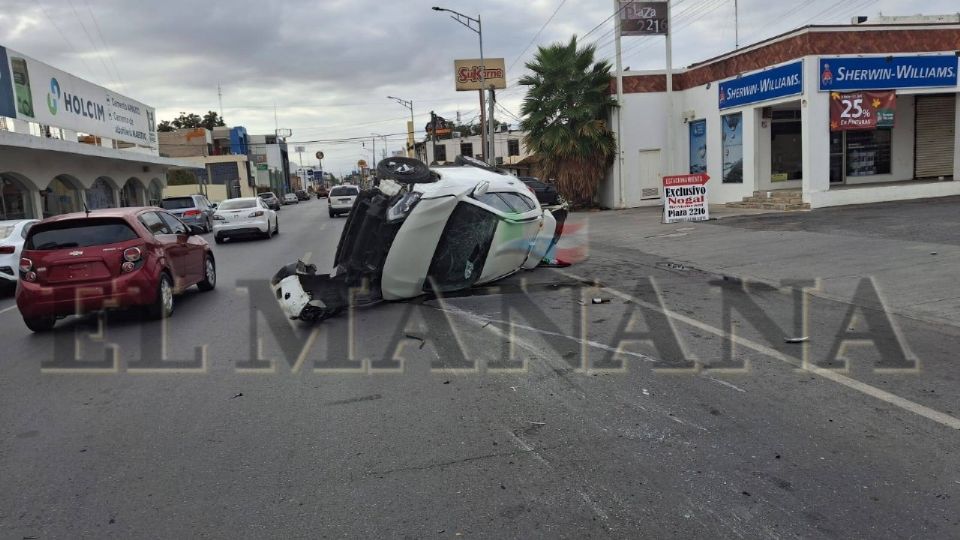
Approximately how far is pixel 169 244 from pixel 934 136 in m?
23.8

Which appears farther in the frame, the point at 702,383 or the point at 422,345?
the point at 422,345

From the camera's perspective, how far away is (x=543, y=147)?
90.7 feet

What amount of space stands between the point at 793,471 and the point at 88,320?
8.80 meters

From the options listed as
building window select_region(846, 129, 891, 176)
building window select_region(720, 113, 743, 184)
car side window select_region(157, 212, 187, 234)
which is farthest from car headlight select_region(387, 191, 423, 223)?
building window select_region(846, 129, 891, 176)

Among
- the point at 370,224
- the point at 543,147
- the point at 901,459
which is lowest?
the point at 901,459

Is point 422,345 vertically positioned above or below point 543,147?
below

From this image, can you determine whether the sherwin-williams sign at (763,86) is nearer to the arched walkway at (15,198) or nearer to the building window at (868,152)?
the building window at (868,152)

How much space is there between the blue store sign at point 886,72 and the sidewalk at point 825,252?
3.82 meters

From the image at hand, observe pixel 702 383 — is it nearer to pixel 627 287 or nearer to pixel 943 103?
Result: pixel 627 287

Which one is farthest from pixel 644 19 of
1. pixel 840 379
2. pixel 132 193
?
pixel 132 193

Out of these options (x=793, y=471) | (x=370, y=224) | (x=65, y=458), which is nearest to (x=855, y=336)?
(x=793, y=471)

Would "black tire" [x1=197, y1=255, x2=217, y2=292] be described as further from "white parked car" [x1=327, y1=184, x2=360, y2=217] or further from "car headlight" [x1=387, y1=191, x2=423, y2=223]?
"white parked car" [x1=327, y1=184, x2=360, y2=217]

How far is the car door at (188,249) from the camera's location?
33.2 feet

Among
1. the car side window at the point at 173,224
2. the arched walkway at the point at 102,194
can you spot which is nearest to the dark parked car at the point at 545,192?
the car side window at the point at 173,224
